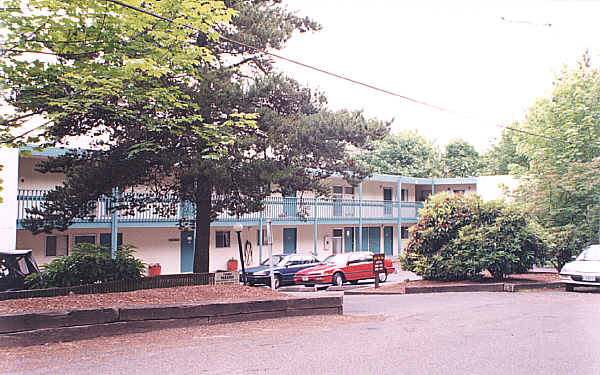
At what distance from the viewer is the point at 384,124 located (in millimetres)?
15195

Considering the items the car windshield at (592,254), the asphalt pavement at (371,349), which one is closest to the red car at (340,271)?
the car windshield at (592,254)

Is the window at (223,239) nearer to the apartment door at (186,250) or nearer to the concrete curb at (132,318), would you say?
the apartment door at (186,250)

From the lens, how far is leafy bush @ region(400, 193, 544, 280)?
18.9m

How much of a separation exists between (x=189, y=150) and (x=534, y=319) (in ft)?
28.2

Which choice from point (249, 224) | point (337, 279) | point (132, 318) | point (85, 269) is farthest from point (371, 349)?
point (249, 224)

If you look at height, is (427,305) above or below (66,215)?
below

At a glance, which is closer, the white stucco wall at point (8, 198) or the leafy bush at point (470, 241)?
the white stucco wall at point (8, 198)

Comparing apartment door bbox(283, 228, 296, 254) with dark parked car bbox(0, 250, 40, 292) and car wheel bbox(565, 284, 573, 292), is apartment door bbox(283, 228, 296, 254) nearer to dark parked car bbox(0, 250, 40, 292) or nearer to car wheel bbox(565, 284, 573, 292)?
car wheel bbox(565, 284, 573, 292)

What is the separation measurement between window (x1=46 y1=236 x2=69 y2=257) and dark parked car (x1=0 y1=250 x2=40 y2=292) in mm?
10802

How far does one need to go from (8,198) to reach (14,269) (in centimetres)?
515

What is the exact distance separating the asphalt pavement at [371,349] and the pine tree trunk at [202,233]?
15.3 ft

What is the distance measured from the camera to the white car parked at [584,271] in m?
17.4

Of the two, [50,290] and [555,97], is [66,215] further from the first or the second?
[555,97]

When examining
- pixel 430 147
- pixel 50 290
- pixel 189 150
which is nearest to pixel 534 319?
pixel 189 150
